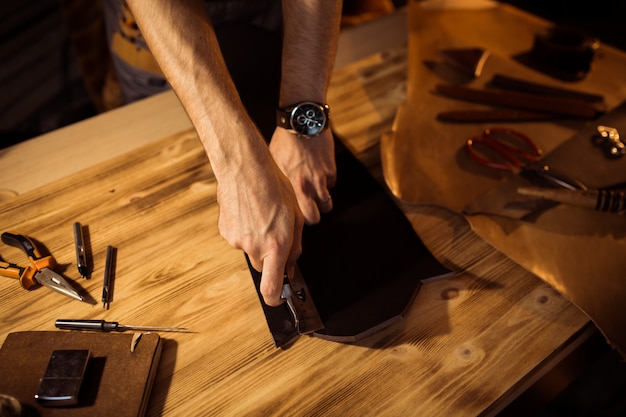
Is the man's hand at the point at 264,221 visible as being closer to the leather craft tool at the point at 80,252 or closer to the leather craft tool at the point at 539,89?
the leather craft tool at the point at 80,252

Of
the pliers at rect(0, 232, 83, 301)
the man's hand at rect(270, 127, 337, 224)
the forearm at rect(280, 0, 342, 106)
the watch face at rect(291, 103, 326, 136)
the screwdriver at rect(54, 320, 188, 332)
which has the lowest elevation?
the screwdriver at rect(54, 320, 188, 332)

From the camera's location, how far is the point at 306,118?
0.87m

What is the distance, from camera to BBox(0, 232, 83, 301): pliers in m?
0.72

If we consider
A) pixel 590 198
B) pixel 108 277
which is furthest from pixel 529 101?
pixel 108 277

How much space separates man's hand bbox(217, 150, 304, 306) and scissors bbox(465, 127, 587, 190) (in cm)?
46

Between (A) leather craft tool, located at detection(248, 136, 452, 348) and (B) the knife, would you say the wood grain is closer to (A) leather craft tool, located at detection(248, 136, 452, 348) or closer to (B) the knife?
(A) leather craft tool, located at detection(248, 136, 452, 348)

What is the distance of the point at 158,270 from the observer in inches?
30.0

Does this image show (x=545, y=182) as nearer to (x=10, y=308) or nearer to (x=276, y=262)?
(x=276, y=262)

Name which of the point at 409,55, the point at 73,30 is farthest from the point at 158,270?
the point at 73,30

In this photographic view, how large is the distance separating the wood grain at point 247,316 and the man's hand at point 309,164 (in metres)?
0.16

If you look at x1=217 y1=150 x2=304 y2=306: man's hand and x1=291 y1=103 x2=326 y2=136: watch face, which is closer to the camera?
x1=217 y1=150 x2=304 y2=306: man's hand

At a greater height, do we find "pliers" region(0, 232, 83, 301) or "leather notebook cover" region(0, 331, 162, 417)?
"pliers" region(0, 232, 83, 301)

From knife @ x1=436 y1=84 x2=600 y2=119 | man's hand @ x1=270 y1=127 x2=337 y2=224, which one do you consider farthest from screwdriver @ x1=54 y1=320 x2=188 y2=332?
knife @ x1=436 y1=84 x2=600 y2=119

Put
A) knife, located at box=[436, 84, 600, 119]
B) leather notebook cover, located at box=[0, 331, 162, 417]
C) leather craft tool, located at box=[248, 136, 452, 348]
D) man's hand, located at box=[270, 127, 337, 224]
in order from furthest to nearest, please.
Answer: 1. knife, located at box=[436, 84, 600, 119]
2. man's hand, located at box=[270, 127, 337, 224]
3. leather craft tool, located at box=[248, 136, 452, 348]
4. leather notebook cover, located at box=[0, 331, 162, 417]
